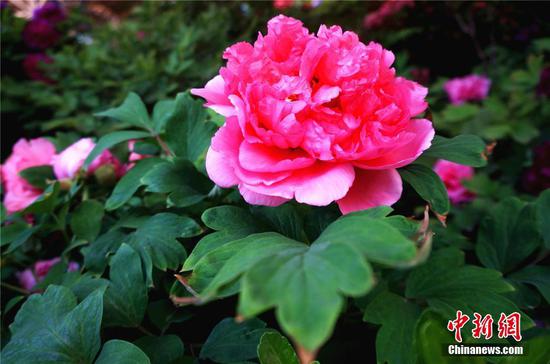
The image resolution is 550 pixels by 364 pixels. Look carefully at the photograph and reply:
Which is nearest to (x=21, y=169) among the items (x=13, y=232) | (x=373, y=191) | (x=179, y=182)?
(x=13, y=232)

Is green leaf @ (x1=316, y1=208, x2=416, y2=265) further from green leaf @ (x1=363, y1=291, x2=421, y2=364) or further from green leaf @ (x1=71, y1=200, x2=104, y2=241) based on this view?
green leaf @ (x1=71, y1=200, x2=104, y2=241)

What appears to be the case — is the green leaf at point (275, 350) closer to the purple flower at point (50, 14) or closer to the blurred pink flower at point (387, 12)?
the blurred pink flower at point (387, 12)

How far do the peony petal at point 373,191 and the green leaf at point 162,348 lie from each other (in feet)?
0.71

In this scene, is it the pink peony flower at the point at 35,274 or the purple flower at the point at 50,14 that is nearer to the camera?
the pink peony flower at the point at 35,274

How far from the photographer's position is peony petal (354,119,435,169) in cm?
43

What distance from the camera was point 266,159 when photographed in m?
0.41

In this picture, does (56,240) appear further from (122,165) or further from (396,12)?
(396,12)

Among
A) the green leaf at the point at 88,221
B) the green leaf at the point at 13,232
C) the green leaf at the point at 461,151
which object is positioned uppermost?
the green leaf at the point at 461,151

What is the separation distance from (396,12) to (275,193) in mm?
1732

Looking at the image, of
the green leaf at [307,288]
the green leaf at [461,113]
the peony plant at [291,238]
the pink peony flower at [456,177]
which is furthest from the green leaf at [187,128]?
the green leaf at [461,113]

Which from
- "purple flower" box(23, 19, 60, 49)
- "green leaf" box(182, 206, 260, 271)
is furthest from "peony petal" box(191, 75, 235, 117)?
"purple flower" box(23, 19, 60, 49)

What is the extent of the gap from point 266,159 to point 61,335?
0.25 metres

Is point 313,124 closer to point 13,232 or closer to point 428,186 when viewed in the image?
point 428,186

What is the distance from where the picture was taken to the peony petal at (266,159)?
405mm
